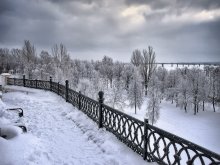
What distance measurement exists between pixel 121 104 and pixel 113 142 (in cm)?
3992

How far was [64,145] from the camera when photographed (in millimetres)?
7203

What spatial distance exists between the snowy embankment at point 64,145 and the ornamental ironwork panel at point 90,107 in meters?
0.26

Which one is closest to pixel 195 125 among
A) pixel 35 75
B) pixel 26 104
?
pixel 26 104

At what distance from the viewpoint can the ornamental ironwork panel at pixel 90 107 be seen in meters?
9.27

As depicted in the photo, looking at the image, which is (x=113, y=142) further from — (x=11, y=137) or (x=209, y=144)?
(x=209, y=144)

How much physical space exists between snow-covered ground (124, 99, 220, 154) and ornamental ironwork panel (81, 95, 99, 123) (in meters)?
26.7

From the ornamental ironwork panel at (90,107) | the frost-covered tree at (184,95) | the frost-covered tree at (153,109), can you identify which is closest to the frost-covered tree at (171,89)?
the frost-covered tree at (184,95)

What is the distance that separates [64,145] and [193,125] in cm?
4094

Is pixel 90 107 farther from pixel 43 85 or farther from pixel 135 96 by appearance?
pixel 135 96

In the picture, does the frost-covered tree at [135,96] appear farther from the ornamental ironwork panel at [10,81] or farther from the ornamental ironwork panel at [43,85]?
the ornamental ironwork panel at [43,85]

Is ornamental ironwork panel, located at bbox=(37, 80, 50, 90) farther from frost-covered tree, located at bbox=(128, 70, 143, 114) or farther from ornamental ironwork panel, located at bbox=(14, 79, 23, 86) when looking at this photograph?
frost-covered tree, located at bbox=(128, 70, 143, 114)

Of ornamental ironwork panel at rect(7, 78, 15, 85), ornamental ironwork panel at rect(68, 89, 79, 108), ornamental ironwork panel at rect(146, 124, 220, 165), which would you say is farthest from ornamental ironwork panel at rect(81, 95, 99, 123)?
ornamental ironwork panel at rect(7, 78, 15, 85)

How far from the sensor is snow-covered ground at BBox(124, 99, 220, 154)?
34812 millimetres

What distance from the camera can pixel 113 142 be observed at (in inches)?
277
